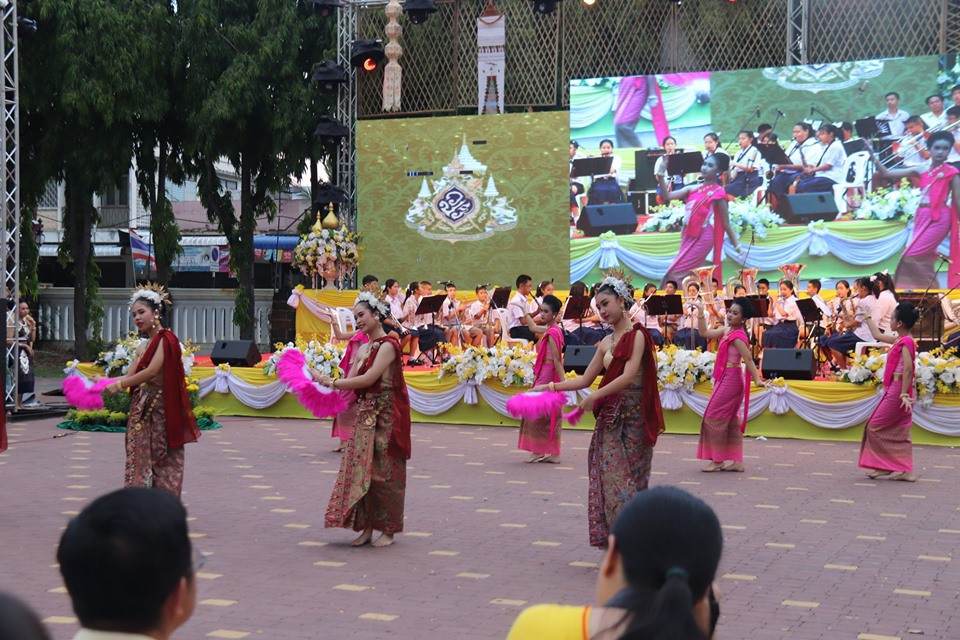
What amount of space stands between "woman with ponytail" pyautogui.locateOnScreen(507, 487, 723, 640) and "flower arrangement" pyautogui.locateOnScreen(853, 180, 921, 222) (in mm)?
18746

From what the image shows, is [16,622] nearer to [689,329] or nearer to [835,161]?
[689,329]

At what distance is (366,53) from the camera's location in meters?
22.9

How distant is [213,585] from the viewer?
6.96 m

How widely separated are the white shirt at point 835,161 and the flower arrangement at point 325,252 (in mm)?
8113

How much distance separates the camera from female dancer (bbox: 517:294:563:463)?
12289 millimetres

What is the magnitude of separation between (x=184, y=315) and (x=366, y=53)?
26.6 ft

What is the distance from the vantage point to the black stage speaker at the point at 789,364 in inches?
596

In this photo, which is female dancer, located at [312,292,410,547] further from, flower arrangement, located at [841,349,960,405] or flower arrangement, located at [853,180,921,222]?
flower arrangement, located at [853,180,921,222]

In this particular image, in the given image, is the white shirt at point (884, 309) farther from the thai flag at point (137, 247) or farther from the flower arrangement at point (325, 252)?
the thai flag at point (137, 247)

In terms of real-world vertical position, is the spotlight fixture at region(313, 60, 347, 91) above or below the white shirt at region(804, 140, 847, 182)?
above

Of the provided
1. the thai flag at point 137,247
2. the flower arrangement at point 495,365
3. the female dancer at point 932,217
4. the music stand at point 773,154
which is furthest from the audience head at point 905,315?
the thai flag at point 137,247

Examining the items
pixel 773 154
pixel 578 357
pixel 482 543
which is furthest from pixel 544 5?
pixel 482 543

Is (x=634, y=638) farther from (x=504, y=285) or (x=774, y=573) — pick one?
(x=504, y=285)

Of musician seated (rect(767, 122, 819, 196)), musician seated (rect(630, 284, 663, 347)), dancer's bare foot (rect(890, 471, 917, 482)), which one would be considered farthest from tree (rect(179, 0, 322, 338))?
dancer's bare foot (rect(890, 471, 917, 482))
